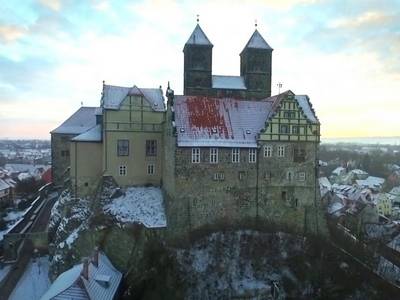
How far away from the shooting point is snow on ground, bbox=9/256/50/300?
28.8 m

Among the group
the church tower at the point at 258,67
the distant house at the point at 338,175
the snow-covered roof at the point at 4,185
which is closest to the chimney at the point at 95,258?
the church tower at the point at 258,67

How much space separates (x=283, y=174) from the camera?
31594mm

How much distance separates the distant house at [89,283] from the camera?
75.7 ft

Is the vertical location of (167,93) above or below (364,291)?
above

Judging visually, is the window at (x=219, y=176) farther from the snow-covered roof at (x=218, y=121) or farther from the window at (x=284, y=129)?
the window at (x=284, y=129)

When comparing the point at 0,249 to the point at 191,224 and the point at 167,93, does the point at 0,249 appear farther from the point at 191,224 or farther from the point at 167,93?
the point at 167,93

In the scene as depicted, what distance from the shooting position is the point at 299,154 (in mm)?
31953

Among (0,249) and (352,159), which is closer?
(0,249)

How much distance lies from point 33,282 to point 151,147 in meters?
14.1

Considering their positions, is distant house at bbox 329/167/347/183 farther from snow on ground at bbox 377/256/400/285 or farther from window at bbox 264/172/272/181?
window at bbox 264/172/272/181

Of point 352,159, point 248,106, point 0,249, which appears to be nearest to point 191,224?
point 248,106

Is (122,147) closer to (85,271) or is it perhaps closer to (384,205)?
(85,271)

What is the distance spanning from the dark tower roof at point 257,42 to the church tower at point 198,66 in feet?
14.7

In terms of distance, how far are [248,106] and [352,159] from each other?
11725cm
